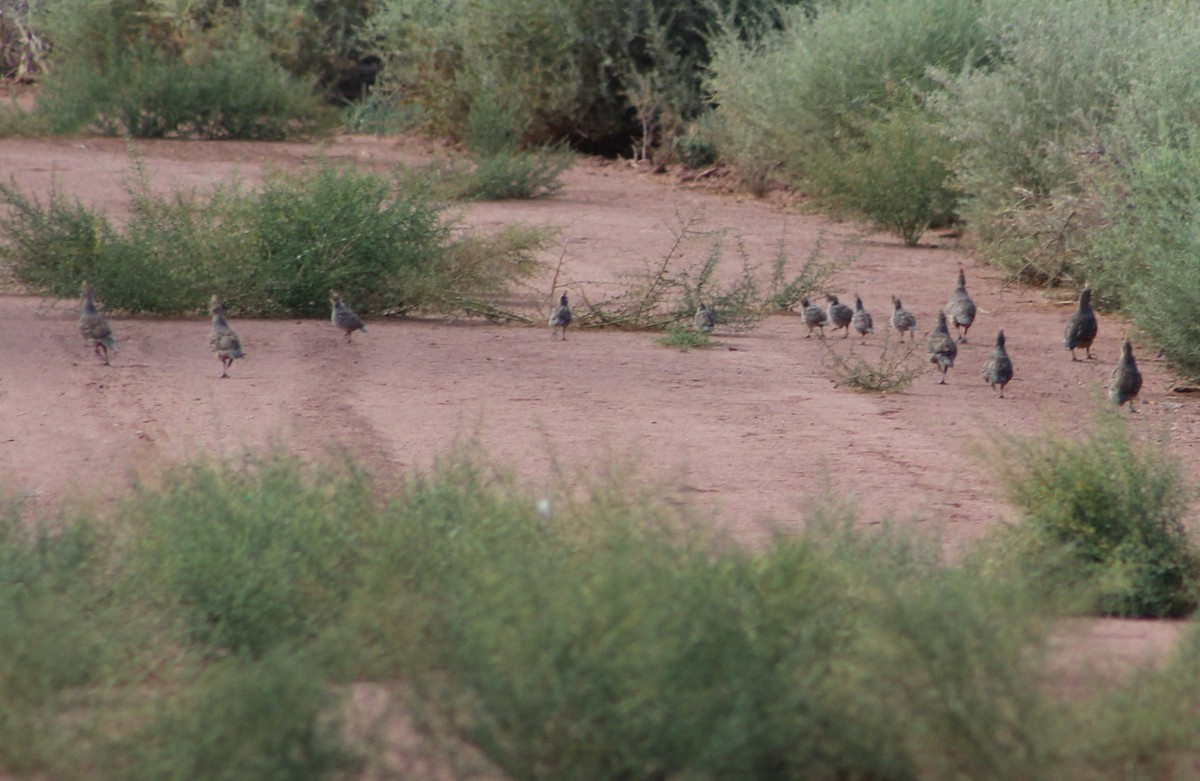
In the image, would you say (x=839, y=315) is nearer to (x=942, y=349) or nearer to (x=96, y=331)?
(x=942, y=349)

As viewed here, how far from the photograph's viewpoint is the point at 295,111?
29969 mm

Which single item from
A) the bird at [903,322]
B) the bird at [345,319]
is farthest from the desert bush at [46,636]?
the bird at [903,322]

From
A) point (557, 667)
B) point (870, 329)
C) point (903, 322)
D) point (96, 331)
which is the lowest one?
point (96, 331)

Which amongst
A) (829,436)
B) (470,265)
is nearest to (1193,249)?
(829,436)

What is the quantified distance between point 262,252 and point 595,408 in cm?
441

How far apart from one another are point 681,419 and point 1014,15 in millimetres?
8703

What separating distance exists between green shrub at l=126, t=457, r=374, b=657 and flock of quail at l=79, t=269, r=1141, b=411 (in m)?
4.37

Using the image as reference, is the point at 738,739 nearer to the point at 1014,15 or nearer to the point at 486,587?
the point at 486,587

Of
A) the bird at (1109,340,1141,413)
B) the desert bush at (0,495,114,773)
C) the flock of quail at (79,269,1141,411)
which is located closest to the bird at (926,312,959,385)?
the flock of quail at (79,269,1141,411)

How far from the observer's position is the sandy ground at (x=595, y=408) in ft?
25.0

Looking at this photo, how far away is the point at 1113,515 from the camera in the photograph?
6.71 m

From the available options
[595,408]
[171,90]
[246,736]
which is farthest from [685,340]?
[171,90]

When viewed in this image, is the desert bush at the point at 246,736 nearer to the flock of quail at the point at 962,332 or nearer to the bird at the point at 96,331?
the bird at the point at 96,331

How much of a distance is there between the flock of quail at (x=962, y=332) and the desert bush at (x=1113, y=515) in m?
3.34
